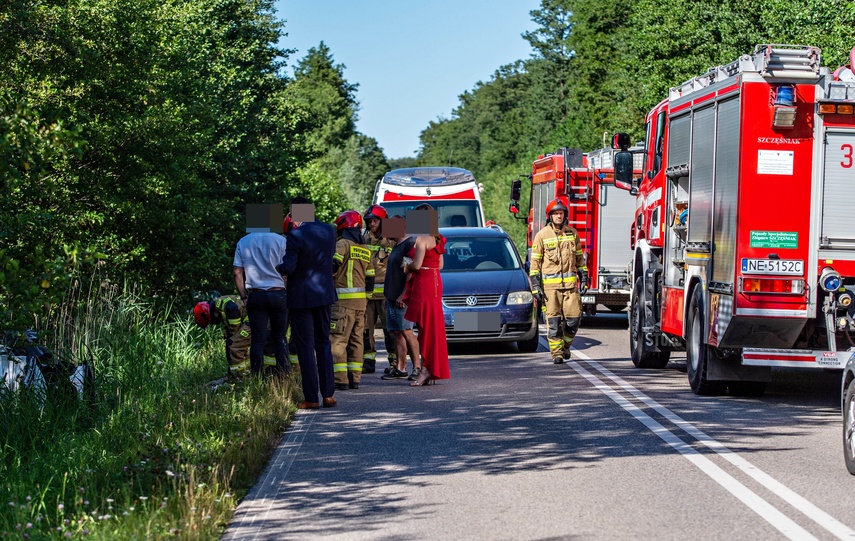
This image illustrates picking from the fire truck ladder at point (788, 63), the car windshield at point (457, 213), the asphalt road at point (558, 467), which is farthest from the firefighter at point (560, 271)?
the car windshield at point (457, 213)

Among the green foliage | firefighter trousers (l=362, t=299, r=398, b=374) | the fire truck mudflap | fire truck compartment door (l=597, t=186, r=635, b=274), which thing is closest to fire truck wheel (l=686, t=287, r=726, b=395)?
the fire truck mudflap

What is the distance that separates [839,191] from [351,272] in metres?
4.70

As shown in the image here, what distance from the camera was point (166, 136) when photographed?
21.2m

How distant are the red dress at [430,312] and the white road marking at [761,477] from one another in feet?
6.87

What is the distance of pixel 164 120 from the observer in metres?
21.0

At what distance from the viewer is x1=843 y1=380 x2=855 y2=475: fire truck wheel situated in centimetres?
803

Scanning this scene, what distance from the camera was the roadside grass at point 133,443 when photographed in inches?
251

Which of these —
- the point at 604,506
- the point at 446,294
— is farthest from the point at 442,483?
the point at 446,294

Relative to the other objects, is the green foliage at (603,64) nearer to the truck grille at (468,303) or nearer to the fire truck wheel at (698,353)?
the truck grille at (468,303)

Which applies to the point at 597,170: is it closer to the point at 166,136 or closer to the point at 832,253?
the point at 166,136

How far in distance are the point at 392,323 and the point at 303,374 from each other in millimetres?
2828

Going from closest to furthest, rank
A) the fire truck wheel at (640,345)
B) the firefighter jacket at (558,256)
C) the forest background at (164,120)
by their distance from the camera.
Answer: the forest background at (164,120) < the fire truck wheel at (640,345) < the firefighter jacket at (558,256)

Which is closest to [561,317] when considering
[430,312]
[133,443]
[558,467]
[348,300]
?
[430,312]

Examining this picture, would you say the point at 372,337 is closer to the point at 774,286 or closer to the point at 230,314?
the point at 230,314
